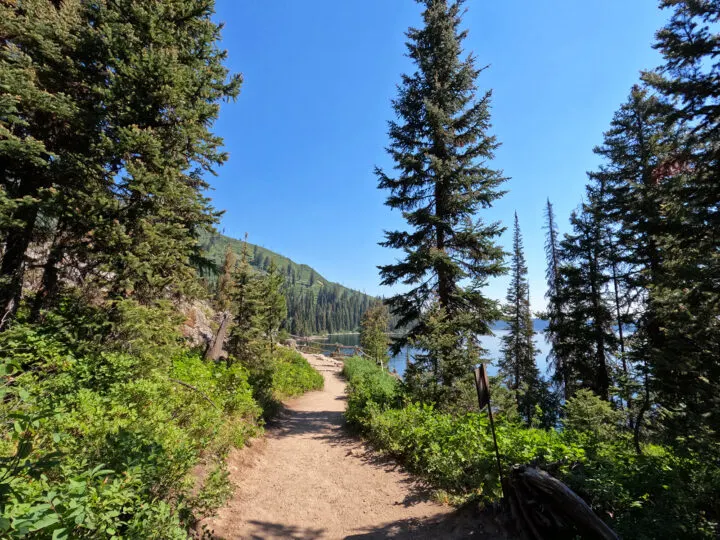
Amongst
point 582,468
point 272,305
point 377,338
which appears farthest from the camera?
point 377,338

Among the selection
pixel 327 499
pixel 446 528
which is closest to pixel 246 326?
pixel 327 499

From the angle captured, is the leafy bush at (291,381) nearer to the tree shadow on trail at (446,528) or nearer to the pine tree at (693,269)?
the tree shadow on trail at (446,528)

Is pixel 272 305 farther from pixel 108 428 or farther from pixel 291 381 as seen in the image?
pixel 108 428

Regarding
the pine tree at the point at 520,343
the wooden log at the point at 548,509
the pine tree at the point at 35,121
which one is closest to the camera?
the wooden log at the point at 548,509

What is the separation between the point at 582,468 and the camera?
404 centimetres

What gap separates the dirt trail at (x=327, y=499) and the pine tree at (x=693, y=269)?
4002 mm

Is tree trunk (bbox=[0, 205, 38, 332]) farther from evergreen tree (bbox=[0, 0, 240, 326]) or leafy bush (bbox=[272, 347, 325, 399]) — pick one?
leafy bush (bbox=[272, 347, 325, 399])

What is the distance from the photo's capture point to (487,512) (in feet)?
14.0

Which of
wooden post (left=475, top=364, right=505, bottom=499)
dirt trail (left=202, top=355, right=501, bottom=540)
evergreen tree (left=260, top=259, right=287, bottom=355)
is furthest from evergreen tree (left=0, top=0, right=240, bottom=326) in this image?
evergreen tree (left=260, top=259, right=287, bottom=355)

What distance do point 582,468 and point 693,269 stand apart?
4.03 m

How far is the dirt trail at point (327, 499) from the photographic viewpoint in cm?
443

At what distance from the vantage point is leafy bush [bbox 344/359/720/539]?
3107 millimetres

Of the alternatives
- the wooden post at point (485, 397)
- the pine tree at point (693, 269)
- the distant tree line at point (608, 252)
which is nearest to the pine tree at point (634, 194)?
the distant tree line at point (608, 252)

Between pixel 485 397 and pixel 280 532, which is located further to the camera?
pixel 280 532
